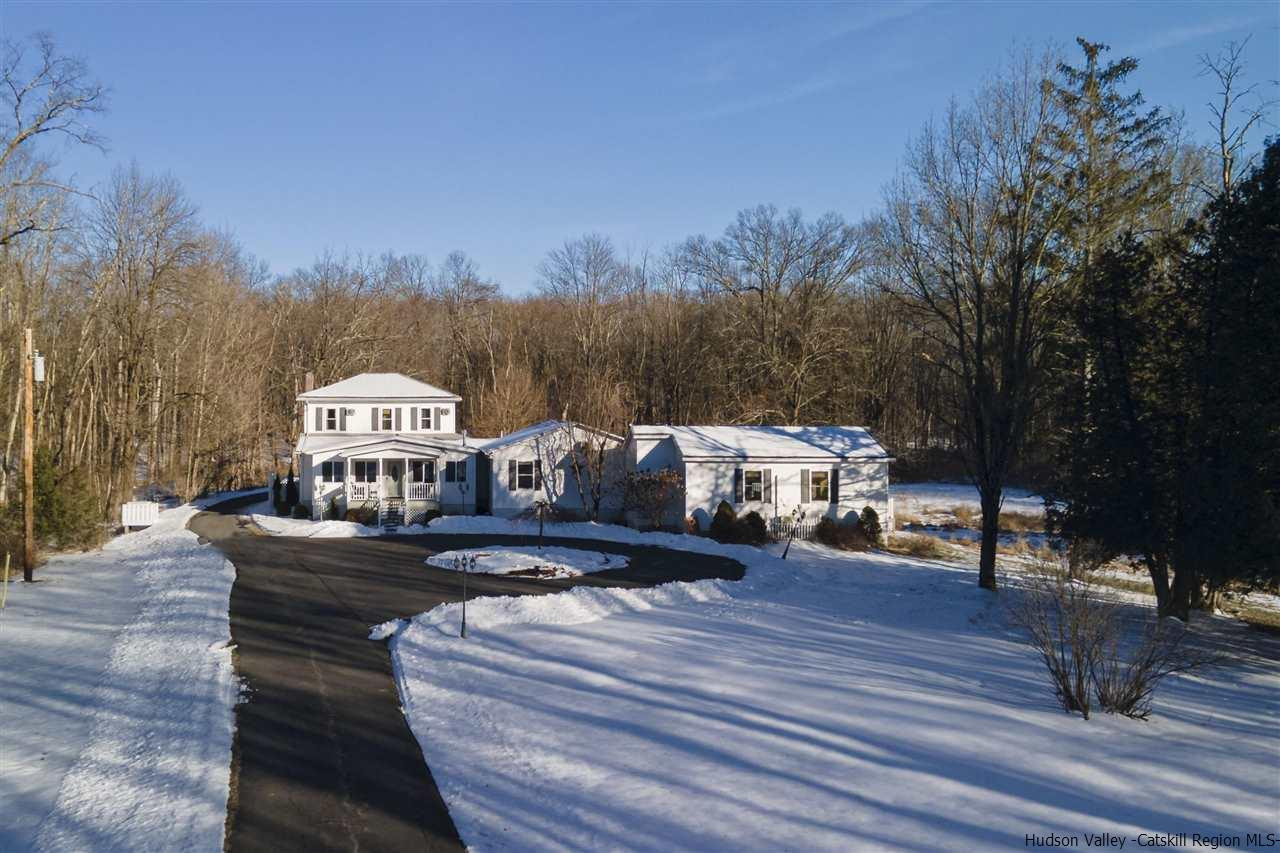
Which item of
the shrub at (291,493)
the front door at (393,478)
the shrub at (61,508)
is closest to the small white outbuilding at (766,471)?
the front door at (393,478)

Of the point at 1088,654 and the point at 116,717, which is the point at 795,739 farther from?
the point at 116,717

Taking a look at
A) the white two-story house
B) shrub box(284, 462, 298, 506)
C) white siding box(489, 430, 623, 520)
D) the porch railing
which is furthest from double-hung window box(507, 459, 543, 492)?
shrub box(284, 462, 298, 506)

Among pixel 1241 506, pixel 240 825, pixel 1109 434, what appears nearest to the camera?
pixel 240 825

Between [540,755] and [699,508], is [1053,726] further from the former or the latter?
[699,508]

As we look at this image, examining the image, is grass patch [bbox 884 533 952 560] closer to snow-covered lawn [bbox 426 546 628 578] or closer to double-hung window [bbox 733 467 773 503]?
double-hung window [bbox 733 467 773 503]

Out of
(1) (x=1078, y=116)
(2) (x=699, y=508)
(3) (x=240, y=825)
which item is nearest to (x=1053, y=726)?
(3) (x=240, y=825)

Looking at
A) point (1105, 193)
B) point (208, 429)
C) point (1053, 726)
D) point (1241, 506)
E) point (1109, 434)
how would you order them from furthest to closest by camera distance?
point (208, 429)
point (1105, 193)
point (1109, 434)
point (1241, 506)
point (1053, 726)

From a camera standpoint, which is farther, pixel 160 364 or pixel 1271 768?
pixel 160 364
